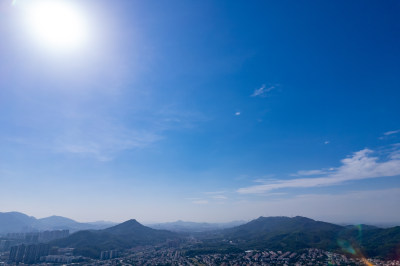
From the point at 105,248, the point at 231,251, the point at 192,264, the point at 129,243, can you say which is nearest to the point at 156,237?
the point at 129,243

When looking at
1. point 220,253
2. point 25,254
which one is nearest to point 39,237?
point 25,254

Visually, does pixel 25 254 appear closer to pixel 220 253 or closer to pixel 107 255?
pixel 107 255

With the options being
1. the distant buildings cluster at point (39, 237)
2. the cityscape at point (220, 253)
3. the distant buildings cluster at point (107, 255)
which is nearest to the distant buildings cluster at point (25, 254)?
the cityscape at point (220, 253)

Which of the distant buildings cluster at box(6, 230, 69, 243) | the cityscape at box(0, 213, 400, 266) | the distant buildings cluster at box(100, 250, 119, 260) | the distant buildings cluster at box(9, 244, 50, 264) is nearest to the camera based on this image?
the cityscape at box(0, 213, 400, 266)

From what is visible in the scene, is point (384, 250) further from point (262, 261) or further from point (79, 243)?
point (79, 243)

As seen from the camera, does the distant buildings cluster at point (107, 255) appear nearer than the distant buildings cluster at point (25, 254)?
No

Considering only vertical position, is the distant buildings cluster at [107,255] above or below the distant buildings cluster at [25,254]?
below

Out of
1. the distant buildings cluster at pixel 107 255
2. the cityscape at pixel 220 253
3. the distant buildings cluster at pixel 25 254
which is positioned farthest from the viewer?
the distant buildings cluster at pixel 107 255

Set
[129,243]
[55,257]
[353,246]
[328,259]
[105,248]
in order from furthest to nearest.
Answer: [129,243] < [105,248] < [353,246] < [55,257] < [328,259]

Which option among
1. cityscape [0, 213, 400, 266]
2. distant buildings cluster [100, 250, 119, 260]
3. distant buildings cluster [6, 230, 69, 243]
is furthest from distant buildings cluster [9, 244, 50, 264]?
distant buildings cluster [6, 230, 69, 243]

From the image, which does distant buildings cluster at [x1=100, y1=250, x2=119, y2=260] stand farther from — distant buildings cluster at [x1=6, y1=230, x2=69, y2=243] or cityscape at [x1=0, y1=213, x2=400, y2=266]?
distant buildings cluster at [x1=6, y1=230, x2=69, y2=243]

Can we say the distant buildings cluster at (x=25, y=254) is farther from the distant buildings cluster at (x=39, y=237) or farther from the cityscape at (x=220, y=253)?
the distant buildings cluster at (x=39, y=237)
